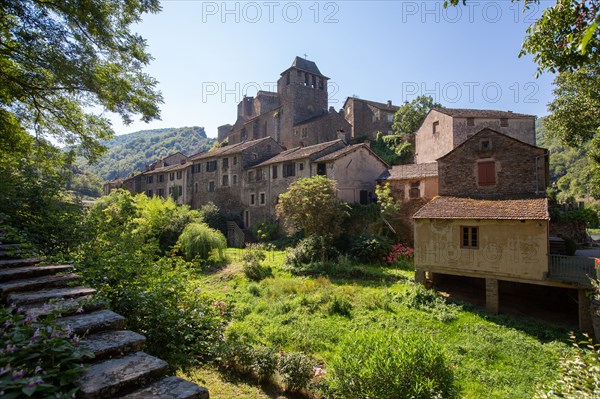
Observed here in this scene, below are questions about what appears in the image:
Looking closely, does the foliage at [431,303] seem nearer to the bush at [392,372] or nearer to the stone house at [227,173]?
the bush at [392,372]

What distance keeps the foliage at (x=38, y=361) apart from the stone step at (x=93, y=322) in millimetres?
414

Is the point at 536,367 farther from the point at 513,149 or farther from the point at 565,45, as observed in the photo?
the point at 513,149

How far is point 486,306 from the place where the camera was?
1509 centimetres

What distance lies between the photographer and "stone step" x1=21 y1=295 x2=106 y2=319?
3154 mm

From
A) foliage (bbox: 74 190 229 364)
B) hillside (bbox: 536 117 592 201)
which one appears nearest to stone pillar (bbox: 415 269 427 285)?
foliage (bbox: 74 190 229 364)

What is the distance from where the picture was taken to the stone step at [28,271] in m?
4.19

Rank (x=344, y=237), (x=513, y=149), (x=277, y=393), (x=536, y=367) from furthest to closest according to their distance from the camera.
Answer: (x=344, y=237) < (x=513, y=149) < (x=536, y=367) < (x=277, y=393)

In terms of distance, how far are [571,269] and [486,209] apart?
4.07 m

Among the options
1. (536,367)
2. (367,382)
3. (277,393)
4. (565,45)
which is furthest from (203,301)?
(536,367)

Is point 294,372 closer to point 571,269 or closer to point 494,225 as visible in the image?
point 494,225

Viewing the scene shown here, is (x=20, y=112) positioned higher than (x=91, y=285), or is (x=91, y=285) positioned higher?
(x=20, y=112)

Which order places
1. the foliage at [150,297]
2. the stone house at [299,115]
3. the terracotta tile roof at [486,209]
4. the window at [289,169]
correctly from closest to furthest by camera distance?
1. the foliage at [150,297]
2. the terracotta tile roof at [486,209]
3. the window at [289,169]
4. the stone house at [299,115]

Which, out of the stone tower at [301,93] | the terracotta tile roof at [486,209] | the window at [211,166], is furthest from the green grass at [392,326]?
the stone tower at [301,93]

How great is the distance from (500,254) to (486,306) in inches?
104
